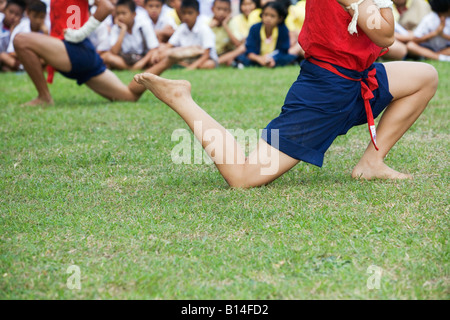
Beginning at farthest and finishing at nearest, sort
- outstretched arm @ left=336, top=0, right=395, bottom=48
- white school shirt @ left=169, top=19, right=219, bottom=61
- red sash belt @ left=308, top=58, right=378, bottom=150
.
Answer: white school shirt @ left=169, top=19, right=219, bottom=61 < red sash belt @ left=308, top=58, right=378, bottom=150 < outstretched arm @ left=336, top=0, right=395, bottom=48

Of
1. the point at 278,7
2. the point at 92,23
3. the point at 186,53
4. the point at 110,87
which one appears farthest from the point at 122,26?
the point at 186,53

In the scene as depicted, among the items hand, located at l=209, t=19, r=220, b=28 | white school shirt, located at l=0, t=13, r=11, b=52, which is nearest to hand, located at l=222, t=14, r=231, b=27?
hand, located at l=209, t=19, r=220, b=28

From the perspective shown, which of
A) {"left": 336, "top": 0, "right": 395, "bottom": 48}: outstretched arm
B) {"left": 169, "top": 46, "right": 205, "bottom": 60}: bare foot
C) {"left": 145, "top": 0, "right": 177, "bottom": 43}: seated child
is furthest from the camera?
{"left": 145, "top": 0, "right": 177, "bottom": 43}: seated child

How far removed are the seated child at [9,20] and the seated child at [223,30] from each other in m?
2.93

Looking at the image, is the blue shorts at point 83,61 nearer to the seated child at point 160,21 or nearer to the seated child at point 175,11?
the seated child at point 160,21

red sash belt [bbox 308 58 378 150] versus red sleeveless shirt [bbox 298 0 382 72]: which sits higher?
red sleeveless shirt [bbox 298 0 382 72]

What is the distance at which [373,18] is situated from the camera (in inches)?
105

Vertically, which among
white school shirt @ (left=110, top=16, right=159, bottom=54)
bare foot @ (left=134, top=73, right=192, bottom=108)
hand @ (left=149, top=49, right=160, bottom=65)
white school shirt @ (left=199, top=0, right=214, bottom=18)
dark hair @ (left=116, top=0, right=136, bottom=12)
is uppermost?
bare foot @ (left=134, top=73, right=192, bottom=108)

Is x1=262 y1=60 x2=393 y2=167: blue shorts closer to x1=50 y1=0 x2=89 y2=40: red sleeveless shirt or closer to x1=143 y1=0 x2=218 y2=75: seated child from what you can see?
x1=50 y1=0 x2=89 y2=40: red sleeveless shirt

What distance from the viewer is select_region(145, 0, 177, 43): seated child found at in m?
9.44

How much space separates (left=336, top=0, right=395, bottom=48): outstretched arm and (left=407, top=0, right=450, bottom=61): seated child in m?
6.28

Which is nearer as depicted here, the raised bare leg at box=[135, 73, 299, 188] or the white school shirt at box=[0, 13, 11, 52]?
the raised bare leg at box=[135, 73, 299, 188]
